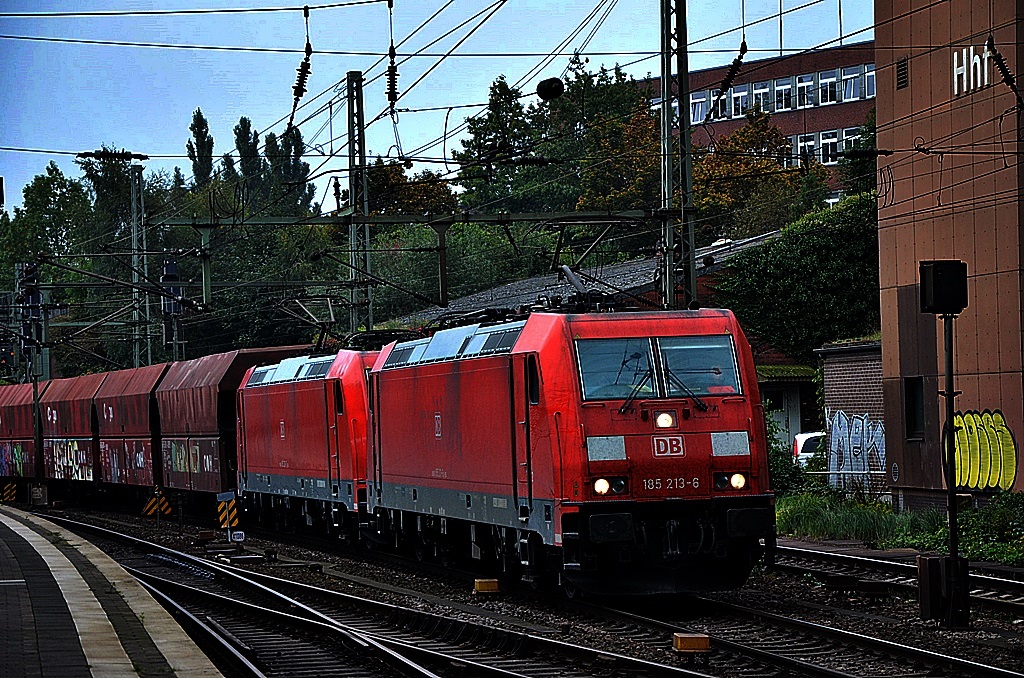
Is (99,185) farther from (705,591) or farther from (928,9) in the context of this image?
(705,591)

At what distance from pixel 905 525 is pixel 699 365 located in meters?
8.89

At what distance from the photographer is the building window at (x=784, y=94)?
257 ft

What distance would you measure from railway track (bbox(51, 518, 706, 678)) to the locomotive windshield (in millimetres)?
2935

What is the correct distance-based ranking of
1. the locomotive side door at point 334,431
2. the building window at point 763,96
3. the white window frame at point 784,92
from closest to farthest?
the locomotive side door at point 334,431 < the white window frame at point 784,92 < the building window at point 763,96

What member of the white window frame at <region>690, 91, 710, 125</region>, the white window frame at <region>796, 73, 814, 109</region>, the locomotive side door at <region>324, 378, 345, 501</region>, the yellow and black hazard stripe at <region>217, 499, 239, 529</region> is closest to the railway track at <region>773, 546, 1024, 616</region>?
the locomotive side door at <region>324, 378, 345, 501</region>

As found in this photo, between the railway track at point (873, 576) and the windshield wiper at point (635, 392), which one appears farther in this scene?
the railway track at point (873, 576)

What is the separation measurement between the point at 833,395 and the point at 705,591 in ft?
62.9

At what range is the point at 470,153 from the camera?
231 ft

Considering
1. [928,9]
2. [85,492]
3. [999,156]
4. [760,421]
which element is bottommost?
[85,492]

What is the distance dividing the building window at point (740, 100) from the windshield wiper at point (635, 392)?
6404 centimetres

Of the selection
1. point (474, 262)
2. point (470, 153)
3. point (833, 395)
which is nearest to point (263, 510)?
point (833, 395)

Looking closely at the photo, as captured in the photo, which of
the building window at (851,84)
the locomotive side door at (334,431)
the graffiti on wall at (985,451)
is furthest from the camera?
the building window at (851,84)

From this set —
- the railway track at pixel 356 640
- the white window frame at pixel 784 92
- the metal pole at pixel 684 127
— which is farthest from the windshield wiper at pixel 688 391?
the white window frame at pixel 784 92

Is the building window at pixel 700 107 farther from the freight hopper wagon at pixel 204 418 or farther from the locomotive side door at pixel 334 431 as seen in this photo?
the locomotive side door at pixel 334 431
